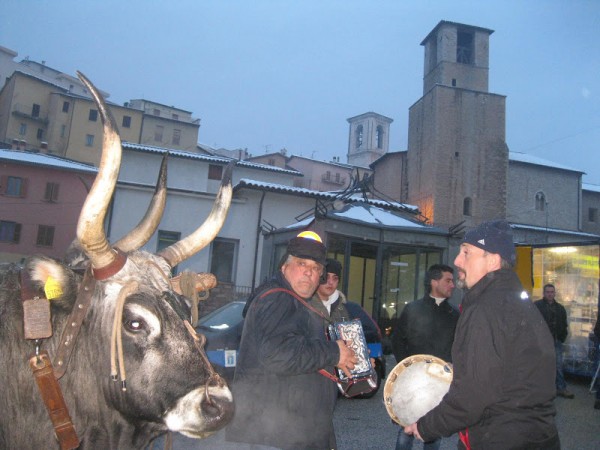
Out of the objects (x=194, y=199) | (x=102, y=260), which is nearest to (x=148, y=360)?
(x=102, y=260)

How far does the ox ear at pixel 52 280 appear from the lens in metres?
2.05

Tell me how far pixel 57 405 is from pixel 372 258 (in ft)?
42.2

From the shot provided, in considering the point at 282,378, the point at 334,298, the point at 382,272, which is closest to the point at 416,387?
the point at 282,378

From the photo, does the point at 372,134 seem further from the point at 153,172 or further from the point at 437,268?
the point at 437,268

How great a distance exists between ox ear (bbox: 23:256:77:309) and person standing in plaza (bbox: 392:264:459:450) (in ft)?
11.4

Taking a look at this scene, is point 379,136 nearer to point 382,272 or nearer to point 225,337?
point 382,272

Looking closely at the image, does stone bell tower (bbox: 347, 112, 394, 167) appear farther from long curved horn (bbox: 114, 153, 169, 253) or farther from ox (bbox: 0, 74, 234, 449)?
ox (bbox: 0, 74, 234, 449)

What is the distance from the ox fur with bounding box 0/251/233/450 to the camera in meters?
2.00

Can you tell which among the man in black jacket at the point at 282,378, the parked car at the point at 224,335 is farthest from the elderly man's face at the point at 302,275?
the parked car at the point at 224,335

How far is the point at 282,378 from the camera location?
286cm

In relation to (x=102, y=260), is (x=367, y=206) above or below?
above

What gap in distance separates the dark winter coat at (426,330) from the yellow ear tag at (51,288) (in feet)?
11.6

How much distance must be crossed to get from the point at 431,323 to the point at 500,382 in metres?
2.37

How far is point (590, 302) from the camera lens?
10680 mm
